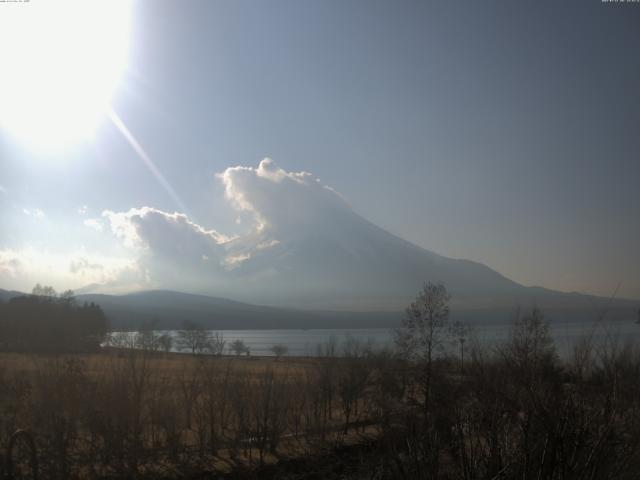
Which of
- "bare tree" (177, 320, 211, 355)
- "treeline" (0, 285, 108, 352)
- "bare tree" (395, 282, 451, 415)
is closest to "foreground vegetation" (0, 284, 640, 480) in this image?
"bare tree" (395, 282, 451, 415)

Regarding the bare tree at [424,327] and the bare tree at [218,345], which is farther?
the bare tree at [218,345]

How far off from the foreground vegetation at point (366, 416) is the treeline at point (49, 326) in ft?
75.8

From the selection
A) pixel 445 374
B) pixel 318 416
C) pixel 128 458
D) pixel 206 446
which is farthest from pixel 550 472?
pixel 445 374

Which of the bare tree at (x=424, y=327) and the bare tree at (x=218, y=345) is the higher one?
the bare tree at (x=424, y=327)

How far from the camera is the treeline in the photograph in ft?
150

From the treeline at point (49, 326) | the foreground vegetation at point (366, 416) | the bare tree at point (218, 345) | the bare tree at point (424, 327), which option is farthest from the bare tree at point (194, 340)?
the bare tree at point (424, 327)

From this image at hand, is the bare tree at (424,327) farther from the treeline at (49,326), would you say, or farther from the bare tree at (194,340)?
the bare tree at (194,340)

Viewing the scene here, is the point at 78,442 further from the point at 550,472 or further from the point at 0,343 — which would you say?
the point at 0,343

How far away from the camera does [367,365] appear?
3397 cm

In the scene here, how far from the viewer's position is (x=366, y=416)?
95.8 feet

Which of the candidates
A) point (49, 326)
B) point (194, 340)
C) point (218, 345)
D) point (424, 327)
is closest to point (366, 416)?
point (424, 327)

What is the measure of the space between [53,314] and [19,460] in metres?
51.2

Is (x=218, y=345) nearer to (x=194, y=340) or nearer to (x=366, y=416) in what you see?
(x=366, y=416)

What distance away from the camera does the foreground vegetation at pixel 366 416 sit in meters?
4.85
